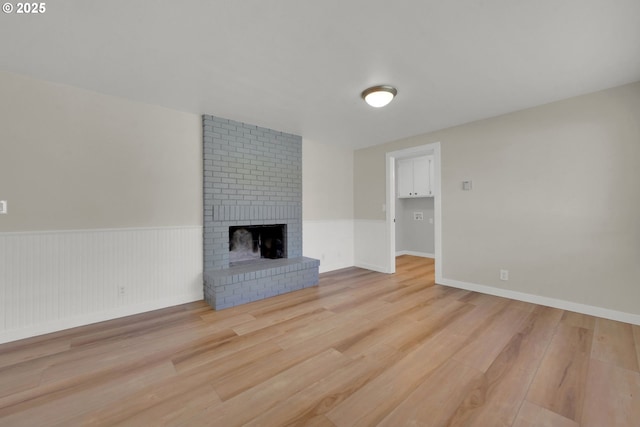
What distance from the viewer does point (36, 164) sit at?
91.7 inches

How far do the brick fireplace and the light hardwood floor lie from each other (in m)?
0.45

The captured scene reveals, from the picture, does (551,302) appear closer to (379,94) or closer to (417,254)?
(379,94)

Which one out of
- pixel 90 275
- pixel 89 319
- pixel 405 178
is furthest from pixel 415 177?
pixel 89 319

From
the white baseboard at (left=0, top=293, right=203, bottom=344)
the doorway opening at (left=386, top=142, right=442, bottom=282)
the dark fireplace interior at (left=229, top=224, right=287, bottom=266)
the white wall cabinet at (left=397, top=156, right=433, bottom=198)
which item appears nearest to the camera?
the white baseboard at (left=0, top=293, right=203, bottom=344)

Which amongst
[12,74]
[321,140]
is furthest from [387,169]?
[12,74]

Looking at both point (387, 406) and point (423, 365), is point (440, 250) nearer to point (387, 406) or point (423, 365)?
point (423, 365)

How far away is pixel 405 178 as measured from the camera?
20.3 ft

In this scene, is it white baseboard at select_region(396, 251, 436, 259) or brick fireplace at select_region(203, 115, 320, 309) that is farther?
white baseboard at select_region(396, 251, 436, 259)

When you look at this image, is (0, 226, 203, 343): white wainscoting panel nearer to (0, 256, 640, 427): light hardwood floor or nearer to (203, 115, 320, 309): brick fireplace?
(0, 256, 640, 427): light hardwood floor

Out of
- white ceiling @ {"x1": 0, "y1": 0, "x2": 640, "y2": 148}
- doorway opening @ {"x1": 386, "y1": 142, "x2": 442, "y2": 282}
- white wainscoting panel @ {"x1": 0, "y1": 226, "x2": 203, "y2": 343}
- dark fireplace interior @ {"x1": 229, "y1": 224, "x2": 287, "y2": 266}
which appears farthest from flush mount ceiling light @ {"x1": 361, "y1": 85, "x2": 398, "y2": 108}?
white wainscoting panel @ {"x1": 0, "y1": 226, "x2": 203, "y2": 343}

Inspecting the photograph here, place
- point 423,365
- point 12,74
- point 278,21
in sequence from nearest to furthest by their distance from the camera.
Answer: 1. point 278,21
2. point 423,365
3. point 12,74

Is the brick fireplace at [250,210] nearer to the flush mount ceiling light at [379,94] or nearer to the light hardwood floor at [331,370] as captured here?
the light hardwood floor at [331,370]

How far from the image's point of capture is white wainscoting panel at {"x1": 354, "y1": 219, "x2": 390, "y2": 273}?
15.3ft

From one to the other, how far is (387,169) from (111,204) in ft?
13.1
